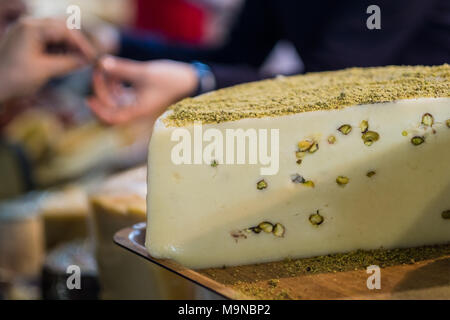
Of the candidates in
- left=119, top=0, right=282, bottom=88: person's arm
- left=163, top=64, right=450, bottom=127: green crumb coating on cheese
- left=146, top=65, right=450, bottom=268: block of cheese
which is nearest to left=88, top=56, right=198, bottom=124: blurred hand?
left=119, top=0, right=282, bottom=88: person's arm

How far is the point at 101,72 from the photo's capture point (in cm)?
169

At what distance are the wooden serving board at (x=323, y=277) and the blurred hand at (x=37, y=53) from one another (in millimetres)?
750

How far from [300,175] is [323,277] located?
0.60ft

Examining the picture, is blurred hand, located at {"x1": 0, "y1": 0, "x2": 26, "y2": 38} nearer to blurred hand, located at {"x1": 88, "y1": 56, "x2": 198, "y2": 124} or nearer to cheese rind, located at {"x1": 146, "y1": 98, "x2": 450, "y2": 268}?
blurred hand, located at {"x1": 88, "y1": 56, "x2": 198, "y2": 124}

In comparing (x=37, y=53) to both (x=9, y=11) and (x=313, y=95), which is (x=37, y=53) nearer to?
(x=9, y=11)

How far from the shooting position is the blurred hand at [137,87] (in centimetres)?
168

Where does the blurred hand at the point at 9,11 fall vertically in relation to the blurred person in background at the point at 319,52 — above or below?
above

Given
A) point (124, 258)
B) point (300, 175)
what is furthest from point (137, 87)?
point (300, 175)

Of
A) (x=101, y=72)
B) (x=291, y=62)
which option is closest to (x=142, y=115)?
(x=101, y=72)

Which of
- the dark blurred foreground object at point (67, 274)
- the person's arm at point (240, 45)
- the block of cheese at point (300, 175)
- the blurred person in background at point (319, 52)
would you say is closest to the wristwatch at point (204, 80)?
the blurred person in background at point (319, 52)

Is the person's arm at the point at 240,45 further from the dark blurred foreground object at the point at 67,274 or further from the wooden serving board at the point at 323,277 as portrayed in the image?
the wooden serving board at the point at 323,277

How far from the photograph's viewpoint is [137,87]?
174 cm

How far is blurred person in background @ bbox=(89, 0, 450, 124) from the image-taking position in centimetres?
160
